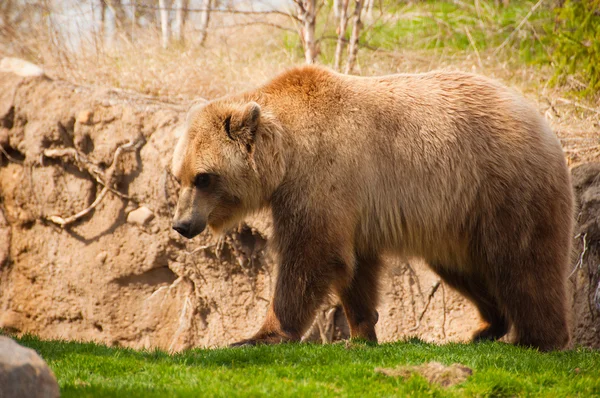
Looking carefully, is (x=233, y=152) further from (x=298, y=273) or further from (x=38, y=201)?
(x=38, y=201)

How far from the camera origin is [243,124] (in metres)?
6.11

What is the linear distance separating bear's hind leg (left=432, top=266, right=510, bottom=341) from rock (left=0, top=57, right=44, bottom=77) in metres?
5.88

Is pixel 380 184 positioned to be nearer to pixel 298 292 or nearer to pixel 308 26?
pixel 298 292

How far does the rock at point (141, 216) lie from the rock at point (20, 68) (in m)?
2.28

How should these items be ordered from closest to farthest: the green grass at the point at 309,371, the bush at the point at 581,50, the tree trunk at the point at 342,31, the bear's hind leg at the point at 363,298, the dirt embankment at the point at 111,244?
the green grass at the point at 309,371 → the bear's hind leg at the point at 363,298 → the dirt embankment at the point at 111,244 → the bush at the point at 581,50 → the tree trunk at the point at 342,31

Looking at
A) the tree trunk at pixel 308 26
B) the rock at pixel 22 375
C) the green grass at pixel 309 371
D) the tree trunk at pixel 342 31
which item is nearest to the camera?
the rock at pixel 22 375

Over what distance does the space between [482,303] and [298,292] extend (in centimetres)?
209

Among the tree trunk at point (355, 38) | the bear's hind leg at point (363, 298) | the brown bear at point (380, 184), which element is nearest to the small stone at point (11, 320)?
the brown bear at point (380, 184)

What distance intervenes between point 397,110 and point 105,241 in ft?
14.9

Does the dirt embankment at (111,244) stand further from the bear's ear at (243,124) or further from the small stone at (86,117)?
the bear's ear at (243,124)

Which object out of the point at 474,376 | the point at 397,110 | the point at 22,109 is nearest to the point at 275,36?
the point at 22,109

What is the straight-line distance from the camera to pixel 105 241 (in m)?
9.26

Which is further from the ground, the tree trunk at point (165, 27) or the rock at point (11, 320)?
the tree trunk at point (165, 27)

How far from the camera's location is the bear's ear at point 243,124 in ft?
19.8
